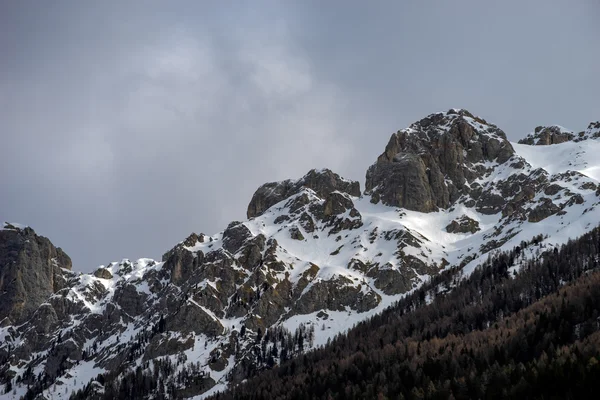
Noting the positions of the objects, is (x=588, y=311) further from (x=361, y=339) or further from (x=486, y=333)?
(x=361, y=339)

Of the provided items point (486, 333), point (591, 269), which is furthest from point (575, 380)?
point (591, 269)

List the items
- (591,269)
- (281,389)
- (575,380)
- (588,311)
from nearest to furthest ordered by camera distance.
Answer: (575,380) < (588,311) < (281,389) < (591,269)

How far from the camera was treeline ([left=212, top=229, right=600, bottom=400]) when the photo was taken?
7519 centimetres

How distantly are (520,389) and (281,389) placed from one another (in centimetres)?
7211

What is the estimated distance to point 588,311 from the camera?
110 metres


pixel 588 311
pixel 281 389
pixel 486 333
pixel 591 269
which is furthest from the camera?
pixel 591 269

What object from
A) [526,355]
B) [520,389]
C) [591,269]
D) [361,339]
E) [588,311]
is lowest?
[520,389]

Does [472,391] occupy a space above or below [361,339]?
below

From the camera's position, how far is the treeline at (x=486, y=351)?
2960 inches

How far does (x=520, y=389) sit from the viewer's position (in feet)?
235

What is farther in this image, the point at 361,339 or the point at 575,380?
the point at 361,339

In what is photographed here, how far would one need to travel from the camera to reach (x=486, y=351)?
333ft

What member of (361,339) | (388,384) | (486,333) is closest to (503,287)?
(361,339)

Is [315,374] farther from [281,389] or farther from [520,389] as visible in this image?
[520,389]
